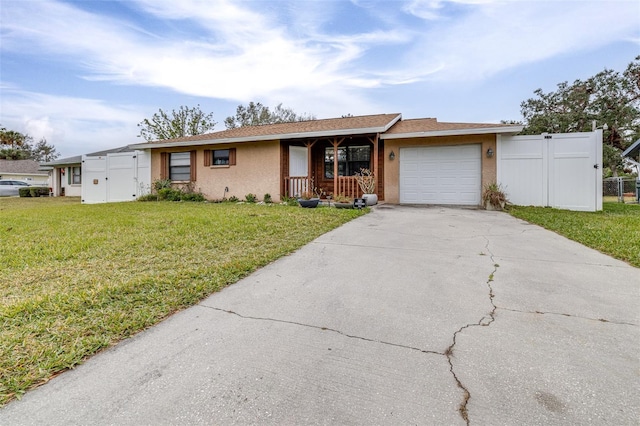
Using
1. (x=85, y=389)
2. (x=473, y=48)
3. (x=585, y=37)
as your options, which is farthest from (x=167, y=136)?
(x=85, y=389)

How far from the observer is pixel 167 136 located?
28328 millimetres

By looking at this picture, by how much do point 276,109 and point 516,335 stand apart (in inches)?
1327

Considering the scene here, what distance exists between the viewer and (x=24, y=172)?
106 ft

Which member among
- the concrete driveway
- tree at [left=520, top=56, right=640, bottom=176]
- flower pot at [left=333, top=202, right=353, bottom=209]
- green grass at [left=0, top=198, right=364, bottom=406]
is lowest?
the concrete driveway

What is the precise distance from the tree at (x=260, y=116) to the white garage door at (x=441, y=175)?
23.5 m

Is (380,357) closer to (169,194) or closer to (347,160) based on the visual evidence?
(347,160)

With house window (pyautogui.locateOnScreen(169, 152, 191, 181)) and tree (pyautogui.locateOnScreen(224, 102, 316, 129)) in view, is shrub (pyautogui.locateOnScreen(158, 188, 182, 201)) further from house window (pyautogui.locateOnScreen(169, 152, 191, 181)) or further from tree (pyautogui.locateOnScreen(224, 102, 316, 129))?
tree (pyautogui.locateOnScreen(224, 102, 316, 129))

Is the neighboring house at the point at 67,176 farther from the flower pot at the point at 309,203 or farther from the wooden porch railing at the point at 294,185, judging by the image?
the flower pot at the point at 309,203

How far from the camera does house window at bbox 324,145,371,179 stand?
42.7 feet

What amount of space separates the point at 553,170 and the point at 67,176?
27722mm

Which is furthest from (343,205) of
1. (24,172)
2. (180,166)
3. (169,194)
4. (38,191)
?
(24,172)

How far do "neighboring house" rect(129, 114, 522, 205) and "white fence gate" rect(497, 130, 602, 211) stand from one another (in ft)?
1.74

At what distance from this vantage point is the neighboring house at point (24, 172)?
31.7 metres

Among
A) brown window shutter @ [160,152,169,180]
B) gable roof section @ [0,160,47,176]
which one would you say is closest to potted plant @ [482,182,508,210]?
brown window shutter @ [160,152,169,180]
